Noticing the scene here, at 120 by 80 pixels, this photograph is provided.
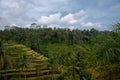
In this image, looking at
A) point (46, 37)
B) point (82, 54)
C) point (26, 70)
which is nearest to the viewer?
point (82, 54)

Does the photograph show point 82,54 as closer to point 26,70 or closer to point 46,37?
point 26,70

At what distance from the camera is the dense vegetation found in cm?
776

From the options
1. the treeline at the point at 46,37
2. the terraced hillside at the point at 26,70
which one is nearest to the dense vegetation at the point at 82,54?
the treeline at the point at 46,37

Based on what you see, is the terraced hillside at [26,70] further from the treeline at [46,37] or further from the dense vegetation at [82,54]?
the treeline at [46,37]

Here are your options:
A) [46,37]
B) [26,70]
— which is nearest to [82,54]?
[26,70]

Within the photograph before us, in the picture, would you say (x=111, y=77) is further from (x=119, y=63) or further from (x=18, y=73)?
(x=18, y=73)

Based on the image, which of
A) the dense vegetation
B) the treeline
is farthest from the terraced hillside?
the treeline

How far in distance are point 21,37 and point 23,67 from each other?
4973 cm

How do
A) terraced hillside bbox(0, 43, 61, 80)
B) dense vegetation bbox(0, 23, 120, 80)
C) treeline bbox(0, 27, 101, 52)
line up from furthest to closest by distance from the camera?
treeline bbox(0, 27, 101, 52)
terraced hillside bbox(0, 43, 61, 80)
dense vegetation bbox(0, 23, 120, 80)

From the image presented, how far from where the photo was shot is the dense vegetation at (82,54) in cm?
776

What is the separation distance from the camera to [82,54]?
3384 cm

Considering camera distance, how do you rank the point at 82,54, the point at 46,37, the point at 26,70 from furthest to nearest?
the point at 46,37
the point at 26,70
the point at 82,54

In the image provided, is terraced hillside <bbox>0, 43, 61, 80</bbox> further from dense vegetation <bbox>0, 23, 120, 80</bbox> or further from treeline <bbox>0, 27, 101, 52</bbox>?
treeline <bbox>0, 27, 101, 52</bbox>

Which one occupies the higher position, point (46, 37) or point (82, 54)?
point (46, 37)
